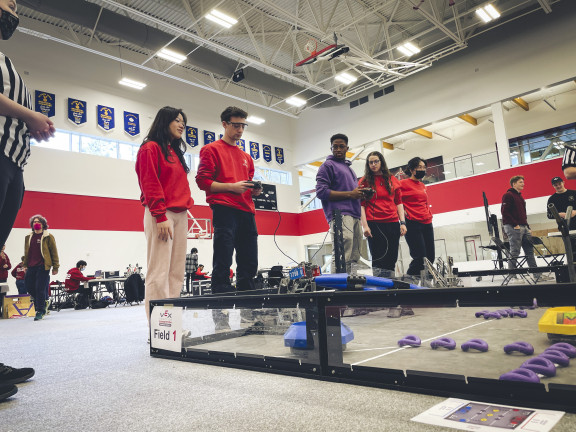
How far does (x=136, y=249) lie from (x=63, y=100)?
14.6ft

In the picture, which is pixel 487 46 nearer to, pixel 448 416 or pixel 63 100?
pixel 63 100

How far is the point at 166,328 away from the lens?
5.82ft

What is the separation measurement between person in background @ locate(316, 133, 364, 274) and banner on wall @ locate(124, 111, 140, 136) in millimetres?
9989

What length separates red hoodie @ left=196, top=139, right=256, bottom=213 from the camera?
2301 millimetres

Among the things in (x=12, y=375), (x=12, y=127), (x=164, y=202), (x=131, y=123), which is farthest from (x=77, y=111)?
(x=12, y=375)

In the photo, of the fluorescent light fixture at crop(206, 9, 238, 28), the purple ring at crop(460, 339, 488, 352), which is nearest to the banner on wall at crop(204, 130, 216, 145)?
the fluorescent light fixture at crop(206, 9, 238, 28)

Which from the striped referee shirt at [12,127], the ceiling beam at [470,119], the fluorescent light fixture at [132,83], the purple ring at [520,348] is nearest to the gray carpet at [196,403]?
the purple ring at [520,348]

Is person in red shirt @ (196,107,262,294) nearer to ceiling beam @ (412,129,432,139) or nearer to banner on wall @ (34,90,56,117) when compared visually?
banner on wall @ (34,90,56,117)

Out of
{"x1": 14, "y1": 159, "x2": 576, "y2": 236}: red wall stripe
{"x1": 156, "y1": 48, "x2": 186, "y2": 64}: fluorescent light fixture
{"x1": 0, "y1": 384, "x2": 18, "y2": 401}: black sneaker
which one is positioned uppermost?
{"x1": 156, "y1": 48, "x2": 186, "y2": 64}: fluorescent light fixture

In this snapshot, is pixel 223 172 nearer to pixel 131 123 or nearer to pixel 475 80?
pixel 131 123

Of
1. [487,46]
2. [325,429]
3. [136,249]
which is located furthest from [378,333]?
[487,46]

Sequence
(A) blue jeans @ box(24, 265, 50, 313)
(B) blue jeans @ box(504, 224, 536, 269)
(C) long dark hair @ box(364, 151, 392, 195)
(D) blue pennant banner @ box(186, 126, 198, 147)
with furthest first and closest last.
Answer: (D) blue pennant banner @ box(186, 126, 198, 147), (A) blue jeans @ box(24, 265, 50, 313), (B) blue jeans @ box(504, 224, 536, 269), (C) long dark hair @ box(364, 151, 392, 195)

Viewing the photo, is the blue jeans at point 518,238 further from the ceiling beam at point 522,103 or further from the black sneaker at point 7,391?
the ceiling beam at point 522,103

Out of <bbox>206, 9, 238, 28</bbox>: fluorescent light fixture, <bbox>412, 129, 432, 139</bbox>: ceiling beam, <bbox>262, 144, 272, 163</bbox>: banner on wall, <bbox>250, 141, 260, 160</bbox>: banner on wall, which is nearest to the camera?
<bbox>206, 9, 238, 28</bbox>: fluorescent light fixture
